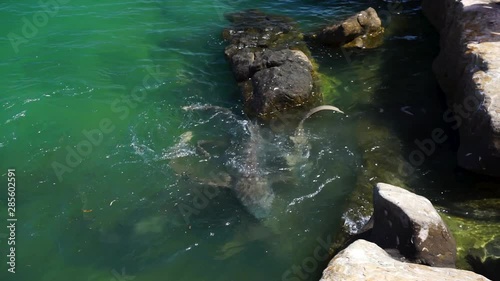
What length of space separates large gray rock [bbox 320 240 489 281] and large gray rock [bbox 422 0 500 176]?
2.87m

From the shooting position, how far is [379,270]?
5816 millimetres

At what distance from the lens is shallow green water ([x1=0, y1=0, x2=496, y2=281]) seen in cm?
774

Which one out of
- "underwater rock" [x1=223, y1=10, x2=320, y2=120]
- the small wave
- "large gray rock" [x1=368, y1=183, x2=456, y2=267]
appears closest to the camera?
"large gray rock" [x1=368, y1=183, x2=456, y2=267]

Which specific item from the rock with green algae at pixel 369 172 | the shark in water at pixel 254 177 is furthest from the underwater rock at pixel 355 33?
the rock with green algae at pixel 369 172

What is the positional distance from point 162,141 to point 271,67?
2.96m

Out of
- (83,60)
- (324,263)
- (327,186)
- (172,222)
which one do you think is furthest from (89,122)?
(324,263)

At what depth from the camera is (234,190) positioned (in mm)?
8719

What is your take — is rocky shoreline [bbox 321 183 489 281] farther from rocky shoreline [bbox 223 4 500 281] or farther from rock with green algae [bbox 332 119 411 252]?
rock with green algae [bbox 332 119 411 252]

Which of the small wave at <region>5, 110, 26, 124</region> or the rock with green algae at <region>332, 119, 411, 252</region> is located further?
the small wave at <region>5, 110, 26, 124</region>

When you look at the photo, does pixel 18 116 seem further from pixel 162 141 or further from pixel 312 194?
pixel 312 194

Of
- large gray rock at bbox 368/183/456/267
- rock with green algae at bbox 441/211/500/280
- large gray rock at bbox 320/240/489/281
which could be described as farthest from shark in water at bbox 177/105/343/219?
rock with green algae at bbox 441/211/500/280

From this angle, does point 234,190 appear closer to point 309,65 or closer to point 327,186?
point 327,186

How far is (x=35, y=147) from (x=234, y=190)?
4.12 m

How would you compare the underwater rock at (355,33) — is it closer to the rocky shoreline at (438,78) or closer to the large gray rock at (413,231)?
the rocky shoreline at (438,78)
